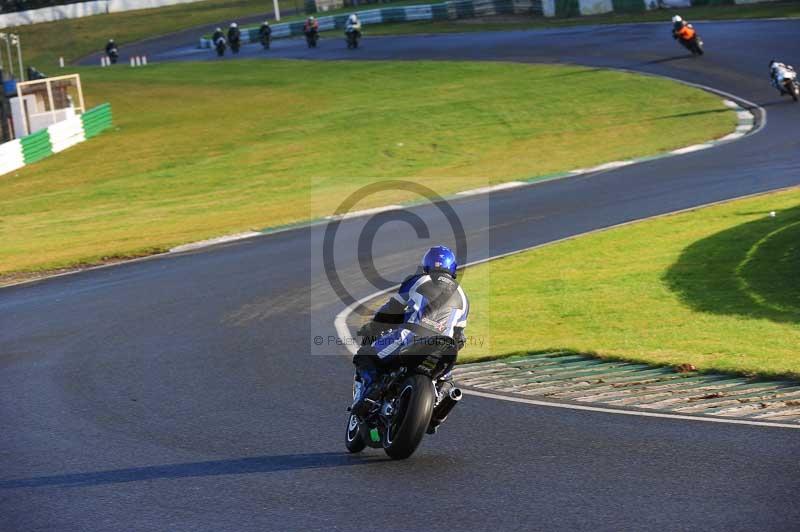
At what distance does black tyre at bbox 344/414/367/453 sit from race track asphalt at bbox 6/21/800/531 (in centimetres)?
13

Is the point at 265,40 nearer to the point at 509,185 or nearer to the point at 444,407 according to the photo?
the point at 509,185

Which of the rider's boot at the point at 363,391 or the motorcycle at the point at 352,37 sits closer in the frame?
the rider's boot at the point at 363,391

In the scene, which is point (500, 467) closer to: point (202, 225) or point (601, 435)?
point (601, 435)

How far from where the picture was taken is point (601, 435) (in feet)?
30.6

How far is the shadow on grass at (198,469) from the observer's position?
8.76 metres

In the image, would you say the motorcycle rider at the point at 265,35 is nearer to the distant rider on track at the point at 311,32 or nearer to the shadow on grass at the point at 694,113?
the distant rider on track at the point at 311,32

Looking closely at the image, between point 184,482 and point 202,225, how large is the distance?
17195 mm

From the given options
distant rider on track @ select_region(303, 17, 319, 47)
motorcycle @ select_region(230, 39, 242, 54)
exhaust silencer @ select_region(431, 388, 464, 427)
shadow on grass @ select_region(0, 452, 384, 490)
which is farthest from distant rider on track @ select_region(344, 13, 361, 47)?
exhaust silencer @ select_region(431, 388, 464, 427)

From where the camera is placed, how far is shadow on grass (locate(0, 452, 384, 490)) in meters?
8.76

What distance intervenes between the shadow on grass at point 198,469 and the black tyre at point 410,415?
41 cm

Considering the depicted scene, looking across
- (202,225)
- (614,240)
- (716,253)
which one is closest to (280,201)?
(202,225)
